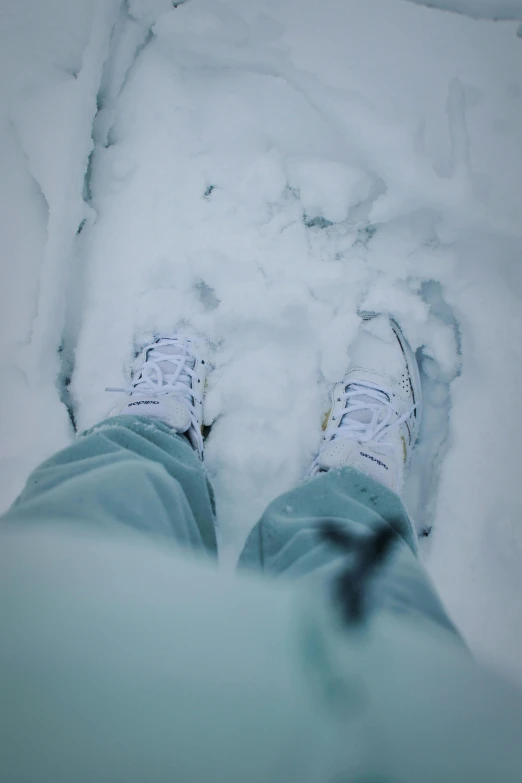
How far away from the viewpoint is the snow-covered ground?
75cm

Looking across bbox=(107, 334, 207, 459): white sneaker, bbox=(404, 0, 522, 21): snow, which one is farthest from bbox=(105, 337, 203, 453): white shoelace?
bbox=(404, 0, 522, 21): snow

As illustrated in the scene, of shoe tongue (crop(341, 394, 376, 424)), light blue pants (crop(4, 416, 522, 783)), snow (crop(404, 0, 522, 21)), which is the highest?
snow (crop(404, 0, 522, 21))

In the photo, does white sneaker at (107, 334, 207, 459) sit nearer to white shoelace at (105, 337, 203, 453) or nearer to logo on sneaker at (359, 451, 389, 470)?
white shoelace at (105, 337, 203, 453)

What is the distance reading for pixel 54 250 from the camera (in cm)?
82

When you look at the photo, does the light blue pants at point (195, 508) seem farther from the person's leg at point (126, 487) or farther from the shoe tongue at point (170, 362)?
the shoe tongue at point (170, 362)

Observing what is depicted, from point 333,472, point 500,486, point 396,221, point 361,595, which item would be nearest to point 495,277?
point 396,221

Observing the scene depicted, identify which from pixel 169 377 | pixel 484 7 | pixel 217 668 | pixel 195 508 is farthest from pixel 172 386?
pixel 484 7

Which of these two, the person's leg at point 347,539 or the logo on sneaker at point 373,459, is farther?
the logo on sneaker at point 373,459

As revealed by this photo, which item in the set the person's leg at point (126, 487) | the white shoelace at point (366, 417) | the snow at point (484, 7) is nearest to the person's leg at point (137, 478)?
the person's leg at point (126, 487)

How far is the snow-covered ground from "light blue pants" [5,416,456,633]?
207mm

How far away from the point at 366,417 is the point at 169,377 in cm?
36

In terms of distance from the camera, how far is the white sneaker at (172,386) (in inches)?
29.5

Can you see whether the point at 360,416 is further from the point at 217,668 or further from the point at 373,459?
the point at 217,668

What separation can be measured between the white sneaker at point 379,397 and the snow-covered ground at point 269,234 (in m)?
0.03
